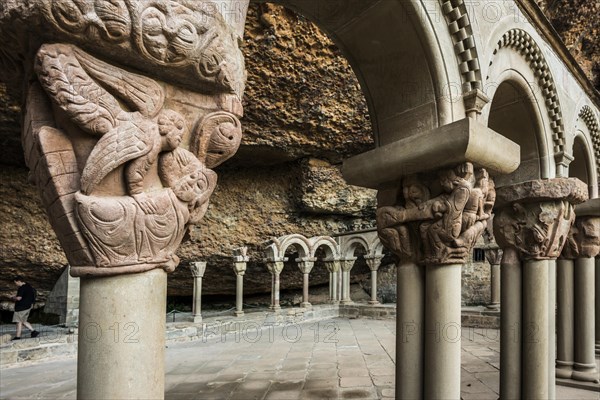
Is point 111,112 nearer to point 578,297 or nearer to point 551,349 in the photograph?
point 551,349

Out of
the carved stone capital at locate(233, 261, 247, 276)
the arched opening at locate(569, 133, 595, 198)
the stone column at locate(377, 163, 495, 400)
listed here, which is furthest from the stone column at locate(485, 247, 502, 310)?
the stone column at locate(377, 163, 495, 400)

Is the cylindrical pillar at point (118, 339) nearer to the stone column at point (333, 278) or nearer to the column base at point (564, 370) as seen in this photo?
the column base at point (564, 370)

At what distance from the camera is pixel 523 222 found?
11.0 feet

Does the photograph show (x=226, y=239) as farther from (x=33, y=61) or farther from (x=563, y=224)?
(x=33, y=61)

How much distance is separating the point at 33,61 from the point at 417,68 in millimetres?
1927

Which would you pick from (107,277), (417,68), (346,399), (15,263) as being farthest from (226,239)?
A: (107,277)

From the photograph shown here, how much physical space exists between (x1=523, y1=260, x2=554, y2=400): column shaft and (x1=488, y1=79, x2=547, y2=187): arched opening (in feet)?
2.62

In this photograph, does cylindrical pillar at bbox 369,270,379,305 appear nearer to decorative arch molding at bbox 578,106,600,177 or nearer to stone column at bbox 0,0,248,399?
decorative arch molding at bbox 578,106,600,177

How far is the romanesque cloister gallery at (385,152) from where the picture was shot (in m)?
1.06

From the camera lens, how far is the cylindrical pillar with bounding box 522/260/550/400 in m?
3.08

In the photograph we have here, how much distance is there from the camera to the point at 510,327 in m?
3.27

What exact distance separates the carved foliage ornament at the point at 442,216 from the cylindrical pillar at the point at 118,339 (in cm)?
164

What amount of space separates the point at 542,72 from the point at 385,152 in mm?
1947

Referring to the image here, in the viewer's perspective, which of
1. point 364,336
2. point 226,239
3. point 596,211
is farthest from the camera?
point 226,239
